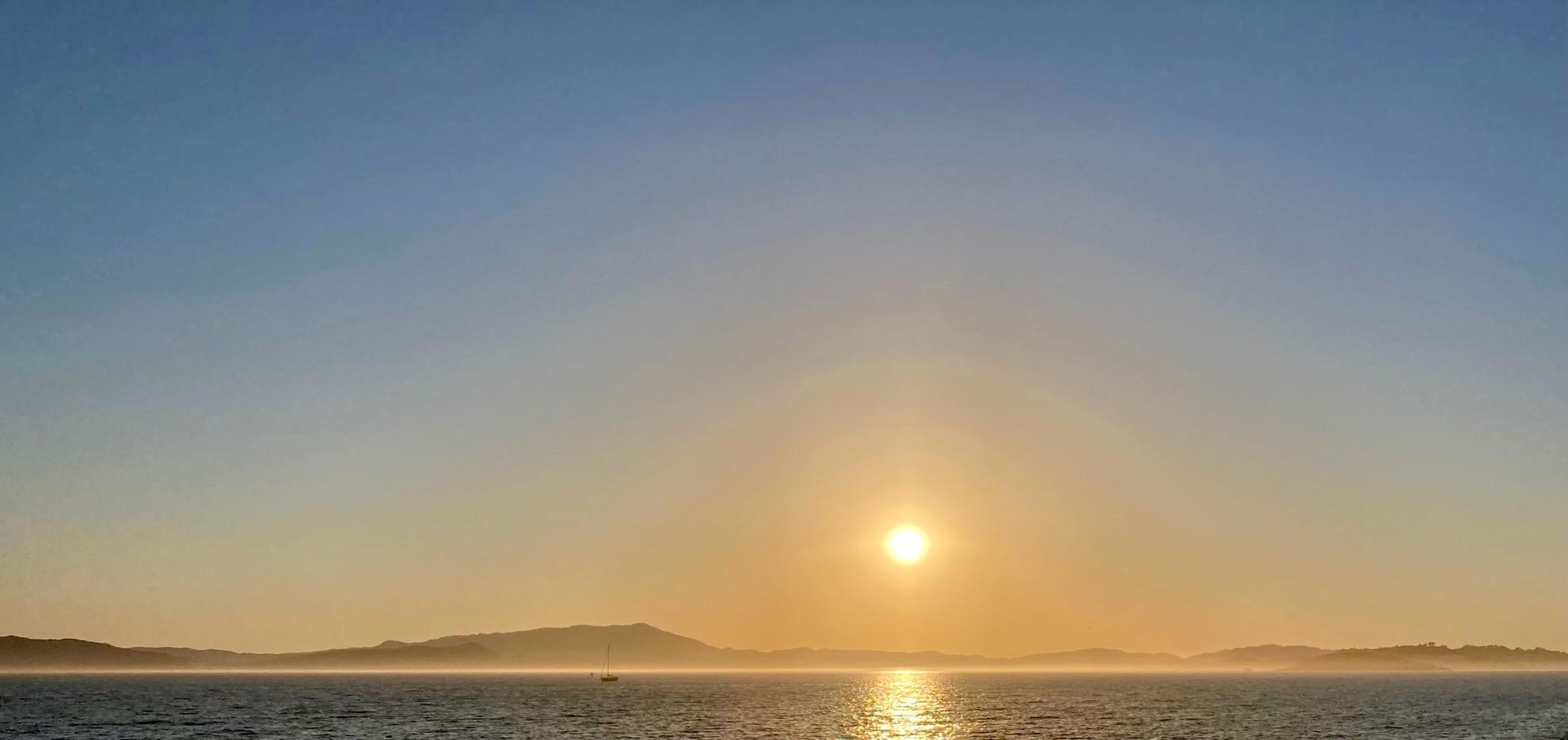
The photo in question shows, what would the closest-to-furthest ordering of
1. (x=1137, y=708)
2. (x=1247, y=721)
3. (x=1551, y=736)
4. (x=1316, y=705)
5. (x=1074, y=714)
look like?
(x=1551, y=736) < (x=1247, y=721) < (x=1074, y=714) < (x=1137, y=708) < (x=1316, y=705)

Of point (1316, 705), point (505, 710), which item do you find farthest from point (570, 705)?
point (1316, 705)

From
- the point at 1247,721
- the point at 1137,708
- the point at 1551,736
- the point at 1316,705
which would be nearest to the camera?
the point at 1551,736

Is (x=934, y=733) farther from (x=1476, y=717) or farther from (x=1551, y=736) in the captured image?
(x=1476, y=717)

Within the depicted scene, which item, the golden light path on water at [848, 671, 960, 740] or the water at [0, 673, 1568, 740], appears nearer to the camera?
the water at [0, 673, 1568, 740]

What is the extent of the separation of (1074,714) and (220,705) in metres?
132

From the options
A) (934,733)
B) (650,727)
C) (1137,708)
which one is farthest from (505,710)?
(1137,708)

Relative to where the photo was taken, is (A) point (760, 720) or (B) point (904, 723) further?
(B) point (904, 723)

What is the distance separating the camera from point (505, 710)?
569 ft

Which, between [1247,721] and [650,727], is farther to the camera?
[1247,721]

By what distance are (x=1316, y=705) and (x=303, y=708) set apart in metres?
165

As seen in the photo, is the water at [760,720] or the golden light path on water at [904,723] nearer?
the water at [760,720]

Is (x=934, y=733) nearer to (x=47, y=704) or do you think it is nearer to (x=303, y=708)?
(x=303, y=708)

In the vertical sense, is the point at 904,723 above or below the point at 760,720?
below

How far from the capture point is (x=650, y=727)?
13738 centimetres
